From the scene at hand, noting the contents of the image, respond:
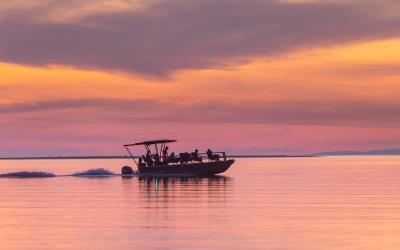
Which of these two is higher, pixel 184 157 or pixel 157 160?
pixel 184 157

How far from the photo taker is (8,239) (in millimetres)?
28688

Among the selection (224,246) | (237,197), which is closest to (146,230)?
(224,246)

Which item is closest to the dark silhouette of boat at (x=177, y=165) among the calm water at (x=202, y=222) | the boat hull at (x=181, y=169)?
the boat hull at (x=181, y=169)

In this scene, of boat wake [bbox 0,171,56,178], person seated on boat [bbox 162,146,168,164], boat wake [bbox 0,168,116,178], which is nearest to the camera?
person seated on boat [bbox 162,146,168,164]

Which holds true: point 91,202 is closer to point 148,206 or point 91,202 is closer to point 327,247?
point 148,206

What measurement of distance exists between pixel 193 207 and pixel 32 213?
28.4 feet

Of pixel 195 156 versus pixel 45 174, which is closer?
pixel 195 156

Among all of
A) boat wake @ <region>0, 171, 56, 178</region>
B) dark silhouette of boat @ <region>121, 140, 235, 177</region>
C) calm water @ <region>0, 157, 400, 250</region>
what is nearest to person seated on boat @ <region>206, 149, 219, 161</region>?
dark silhouette of boat @ <region>121, 140, 235, 177</region>

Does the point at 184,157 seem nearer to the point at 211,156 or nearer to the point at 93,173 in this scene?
the point at 211,156

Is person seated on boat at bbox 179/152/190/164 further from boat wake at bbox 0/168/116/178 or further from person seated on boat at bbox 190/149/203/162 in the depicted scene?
boat wake at bbox 0/168/116/178

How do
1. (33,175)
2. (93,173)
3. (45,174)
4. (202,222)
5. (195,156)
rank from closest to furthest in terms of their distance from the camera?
(202,222)
(195,156)
(45,174)
(33,175)
(93,173)

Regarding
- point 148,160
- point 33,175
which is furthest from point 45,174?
point 148,160

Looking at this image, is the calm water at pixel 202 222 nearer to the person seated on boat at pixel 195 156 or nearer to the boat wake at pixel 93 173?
the person seated on boat at pixel 195 156

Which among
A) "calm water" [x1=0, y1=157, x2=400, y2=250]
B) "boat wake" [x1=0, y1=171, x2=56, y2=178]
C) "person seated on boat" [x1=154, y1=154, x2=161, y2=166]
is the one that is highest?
"person seated on boat" [x1=154, y1=154, x2=161, y2=166]
